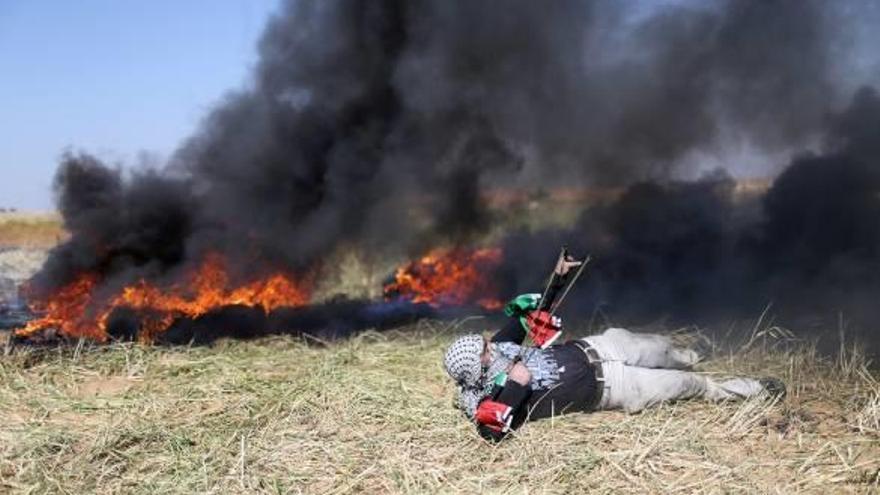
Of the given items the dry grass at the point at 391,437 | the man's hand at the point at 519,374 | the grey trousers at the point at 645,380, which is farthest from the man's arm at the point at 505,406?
the grey trousers at the point at 645,380

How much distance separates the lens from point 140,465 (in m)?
5.86

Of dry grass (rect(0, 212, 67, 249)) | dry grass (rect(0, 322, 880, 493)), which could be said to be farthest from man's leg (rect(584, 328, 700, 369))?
dry grass (rect(0, 212, 67, 249))

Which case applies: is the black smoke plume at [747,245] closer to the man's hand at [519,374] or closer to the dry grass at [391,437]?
the dry grass at [391,437]

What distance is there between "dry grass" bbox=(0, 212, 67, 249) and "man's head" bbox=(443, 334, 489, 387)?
13.1 metres

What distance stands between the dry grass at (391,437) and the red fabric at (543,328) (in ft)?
2.11

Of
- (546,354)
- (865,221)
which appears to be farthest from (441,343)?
(865,221)

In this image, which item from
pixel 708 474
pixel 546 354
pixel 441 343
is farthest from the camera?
pixel 441 343

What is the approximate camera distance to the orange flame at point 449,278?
11.7 metres

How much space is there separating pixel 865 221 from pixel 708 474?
6.53 m

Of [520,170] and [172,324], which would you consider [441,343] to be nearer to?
[172,324]

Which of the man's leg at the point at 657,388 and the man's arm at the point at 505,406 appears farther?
the man's leg at the point at 657,388

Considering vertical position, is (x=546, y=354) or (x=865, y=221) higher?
(x=865, y=221)

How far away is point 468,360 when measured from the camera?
20.1 ft

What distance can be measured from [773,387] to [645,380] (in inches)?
46.1
